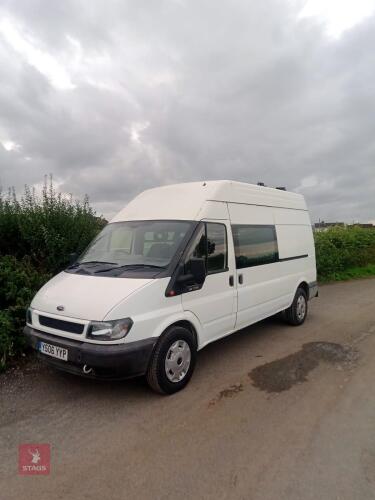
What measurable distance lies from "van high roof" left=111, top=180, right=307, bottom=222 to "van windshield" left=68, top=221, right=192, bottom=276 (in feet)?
0.57

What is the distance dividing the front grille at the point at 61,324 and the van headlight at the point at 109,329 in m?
0.14

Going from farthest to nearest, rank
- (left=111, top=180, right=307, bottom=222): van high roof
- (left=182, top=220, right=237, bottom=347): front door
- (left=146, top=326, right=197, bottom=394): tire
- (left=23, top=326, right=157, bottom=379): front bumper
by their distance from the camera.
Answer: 1. (left=111, top=180, right=307, bottom=222): van high roof
2. (left=182, top=220, right=237, bottom=347): front door
3. (left=146, top=326, right=197, bottom=394): tire
4. (left=23, top=326, right=157, bottom=379): front bumper

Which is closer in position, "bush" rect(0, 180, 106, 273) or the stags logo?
the stags logo

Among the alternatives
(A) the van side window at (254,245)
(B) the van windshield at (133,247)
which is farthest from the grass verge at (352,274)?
(B) the van windshield at (133,247)

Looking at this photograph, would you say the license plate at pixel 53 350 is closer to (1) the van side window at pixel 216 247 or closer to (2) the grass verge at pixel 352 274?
(1) the van side window at pixel 216 247

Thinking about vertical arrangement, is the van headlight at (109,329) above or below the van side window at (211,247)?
below

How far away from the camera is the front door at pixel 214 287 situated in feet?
13.0

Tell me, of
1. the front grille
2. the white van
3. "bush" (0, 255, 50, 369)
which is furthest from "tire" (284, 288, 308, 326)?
"bush" (0, 255, 50, 369)

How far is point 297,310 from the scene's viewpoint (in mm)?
6359

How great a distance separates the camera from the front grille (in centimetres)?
332

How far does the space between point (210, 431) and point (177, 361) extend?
2.81ft

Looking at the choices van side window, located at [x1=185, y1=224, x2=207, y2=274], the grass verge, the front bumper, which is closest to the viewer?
the front bumper

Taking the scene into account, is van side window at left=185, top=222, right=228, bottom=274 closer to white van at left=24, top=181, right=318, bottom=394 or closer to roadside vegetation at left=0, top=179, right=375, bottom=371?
white van at left=24, top=181, right=318, bottom=394

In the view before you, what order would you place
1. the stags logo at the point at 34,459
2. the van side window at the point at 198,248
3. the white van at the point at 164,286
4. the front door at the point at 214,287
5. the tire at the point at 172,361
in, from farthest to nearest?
the front door at the point at 214,287 → the van side window at the point at 198,248 → the tire at the point at 172,361 → the white van at the point at 164,286 → the stags logo at the point at 34,459
